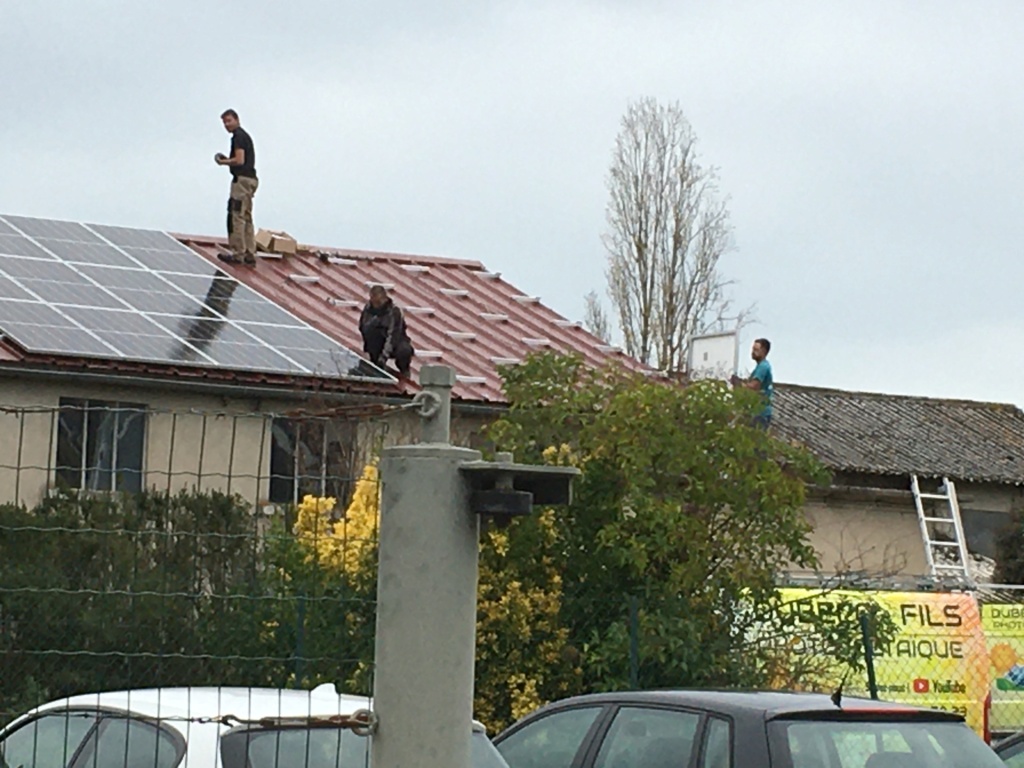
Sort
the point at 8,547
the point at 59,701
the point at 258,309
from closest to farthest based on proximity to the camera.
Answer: the point at 8,547 < the point at 59,701 < the point at 258,309

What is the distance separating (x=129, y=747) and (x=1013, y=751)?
593 cm

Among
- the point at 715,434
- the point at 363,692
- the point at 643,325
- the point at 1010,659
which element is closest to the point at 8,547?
the point at 363,692

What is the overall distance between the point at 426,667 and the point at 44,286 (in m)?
20.9

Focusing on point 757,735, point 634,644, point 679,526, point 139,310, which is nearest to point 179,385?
point 139,310

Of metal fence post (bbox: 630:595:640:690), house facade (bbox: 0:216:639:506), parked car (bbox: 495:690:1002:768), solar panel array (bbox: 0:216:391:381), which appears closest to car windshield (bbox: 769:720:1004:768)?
parked car (bbox: 495:690:1002:768)

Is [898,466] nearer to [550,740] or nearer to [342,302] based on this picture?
[342,302]

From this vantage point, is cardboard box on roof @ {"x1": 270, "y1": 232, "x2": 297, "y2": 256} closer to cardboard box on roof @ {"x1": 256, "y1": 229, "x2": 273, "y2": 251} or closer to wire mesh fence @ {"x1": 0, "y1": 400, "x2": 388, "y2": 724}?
cardboard box on roof @ {"x1": 256, "y1": 229, "x2": 273, "y2": 251}

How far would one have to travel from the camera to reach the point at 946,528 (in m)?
37.2

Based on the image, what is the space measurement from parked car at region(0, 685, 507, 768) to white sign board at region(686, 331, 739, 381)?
27485 mm

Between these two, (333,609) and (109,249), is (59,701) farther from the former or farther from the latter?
(109,249)

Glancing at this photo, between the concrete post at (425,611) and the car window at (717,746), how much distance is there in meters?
4.07

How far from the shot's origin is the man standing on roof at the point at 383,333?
26.7 metres

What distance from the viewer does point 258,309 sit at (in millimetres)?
27422

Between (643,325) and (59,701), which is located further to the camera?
(643,325)
